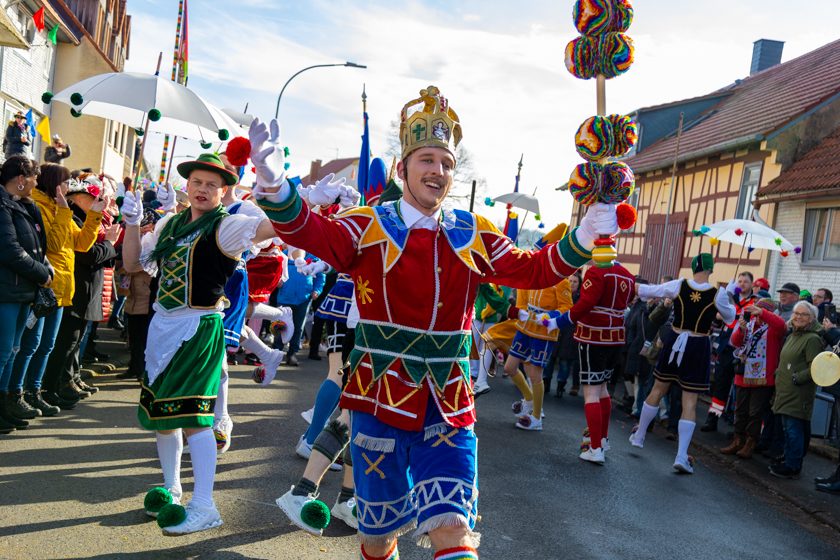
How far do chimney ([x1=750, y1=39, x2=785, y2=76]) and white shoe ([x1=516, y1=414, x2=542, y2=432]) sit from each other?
24670 millimetres

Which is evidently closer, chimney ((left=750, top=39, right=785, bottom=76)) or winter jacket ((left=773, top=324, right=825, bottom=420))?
winter jacket ((left=773, top=324, right=825, bottom=420))

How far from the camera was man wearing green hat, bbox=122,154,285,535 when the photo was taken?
4.14 metres

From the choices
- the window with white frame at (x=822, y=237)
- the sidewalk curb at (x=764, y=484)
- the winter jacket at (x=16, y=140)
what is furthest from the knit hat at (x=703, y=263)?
the window with white frame at (x=822, y=237)

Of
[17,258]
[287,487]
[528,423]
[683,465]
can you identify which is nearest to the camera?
[287,487]

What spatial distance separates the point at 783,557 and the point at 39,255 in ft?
19.1

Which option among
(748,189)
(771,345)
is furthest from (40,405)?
Result: (748,189)

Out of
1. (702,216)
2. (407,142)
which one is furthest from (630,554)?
(702,216)

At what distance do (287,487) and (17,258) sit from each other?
2.54 m

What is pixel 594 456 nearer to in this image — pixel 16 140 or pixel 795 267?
pixel 16 140

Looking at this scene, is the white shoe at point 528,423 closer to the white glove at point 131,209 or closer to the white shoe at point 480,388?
the white shoe at point 480,388

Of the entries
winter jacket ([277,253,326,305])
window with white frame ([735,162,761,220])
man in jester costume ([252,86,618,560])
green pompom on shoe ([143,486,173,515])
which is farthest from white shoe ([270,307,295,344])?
window with white frame ([735,162,761,220])

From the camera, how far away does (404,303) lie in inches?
124

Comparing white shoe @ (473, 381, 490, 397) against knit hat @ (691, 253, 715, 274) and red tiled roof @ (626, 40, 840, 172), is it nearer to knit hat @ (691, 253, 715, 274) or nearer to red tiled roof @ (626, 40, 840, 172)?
knit hat @ (691, 253, 715, 274)

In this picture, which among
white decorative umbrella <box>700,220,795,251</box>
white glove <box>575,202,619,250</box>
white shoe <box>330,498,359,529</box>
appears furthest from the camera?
white decorative umbrella <box>700,220,795,251</box>
